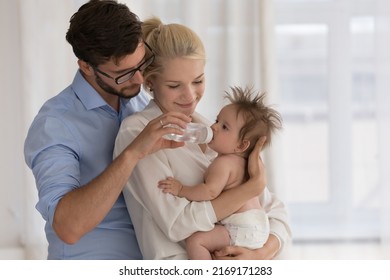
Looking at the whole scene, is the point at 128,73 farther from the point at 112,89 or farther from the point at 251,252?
the point at 251,252

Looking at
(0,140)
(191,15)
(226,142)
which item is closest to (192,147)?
(226,142)

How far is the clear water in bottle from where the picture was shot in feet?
5.83

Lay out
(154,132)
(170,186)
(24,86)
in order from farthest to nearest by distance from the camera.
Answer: (24,86) → (170,186) → (154,132)

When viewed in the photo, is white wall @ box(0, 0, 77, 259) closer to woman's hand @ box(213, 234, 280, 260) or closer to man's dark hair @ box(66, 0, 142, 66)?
man's dark hair @ box(66, 0, 142, 66)

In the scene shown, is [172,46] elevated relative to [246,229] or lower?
elevated

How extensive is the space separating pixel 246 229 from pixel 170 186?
0.80ft

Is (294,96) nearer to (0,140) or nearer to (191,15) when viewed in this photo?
(191,15)

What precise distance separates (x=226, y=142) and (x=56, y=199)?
1.60 feet

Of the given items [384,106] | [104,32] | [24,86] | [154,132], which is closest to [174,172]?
[154,132]

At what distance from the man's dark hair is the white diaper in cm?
53

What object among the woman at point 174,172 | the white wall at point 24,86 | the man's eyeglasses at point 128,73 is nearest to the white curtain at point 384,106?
the white wall at point 24,86

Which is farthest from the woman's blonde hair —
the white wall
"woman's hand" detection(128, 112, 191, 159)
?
the white wall

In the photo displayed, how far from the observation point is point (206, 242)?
182 centimetres

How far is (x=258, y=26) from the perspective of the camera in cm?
339
